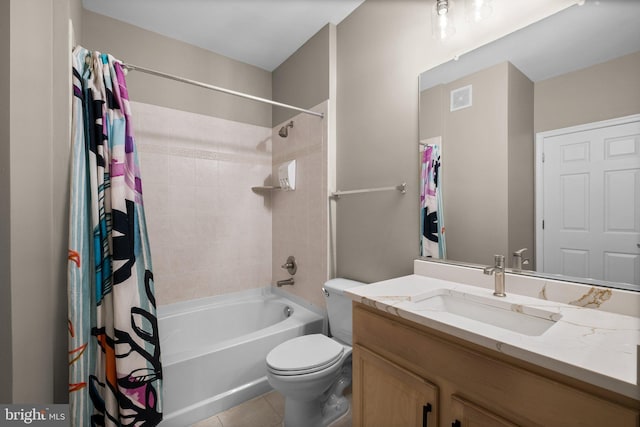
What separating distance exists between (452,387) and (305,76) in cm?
222

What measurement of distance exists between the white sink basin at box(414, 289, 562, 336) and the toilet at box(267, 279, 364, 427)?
63 centimetres

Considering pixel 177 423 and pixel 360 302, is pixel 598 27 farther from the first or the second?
pixel 177 423

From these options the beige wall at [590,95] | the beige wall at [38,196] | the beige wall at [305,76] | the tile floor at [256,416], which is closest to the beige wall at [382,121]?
the beige wall at [305,76]

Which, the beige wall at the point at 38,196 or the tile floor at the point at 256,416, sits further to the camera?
the tile floor at the point at 256,416

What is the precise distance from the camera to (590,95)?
97 cm

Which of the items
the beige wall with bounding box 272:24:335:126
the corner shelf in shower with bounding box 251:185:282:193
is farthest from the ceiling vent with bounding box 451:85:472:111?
the corner shelf in shower with bounding box 251:185:282:193

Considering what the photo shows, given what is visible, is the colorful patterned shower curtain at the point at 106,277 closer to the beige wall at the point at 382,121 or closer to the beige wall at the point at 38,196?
the beige wall at the point at 38,196

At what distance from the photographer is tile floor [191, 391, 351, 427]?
1565mm

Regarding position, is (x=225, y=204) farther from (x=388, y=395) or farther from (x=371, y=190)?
(x=388, y=395)

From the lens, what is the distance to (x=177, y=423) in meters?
1.51

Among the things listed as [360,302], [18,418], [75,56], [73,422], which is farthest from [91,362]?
[75,56]

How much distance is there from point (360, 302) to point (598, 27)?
4.29ft

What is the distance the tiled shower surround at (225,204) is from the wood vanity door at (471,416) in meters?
1.29

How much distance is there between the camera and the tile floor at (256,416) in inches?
61.6
